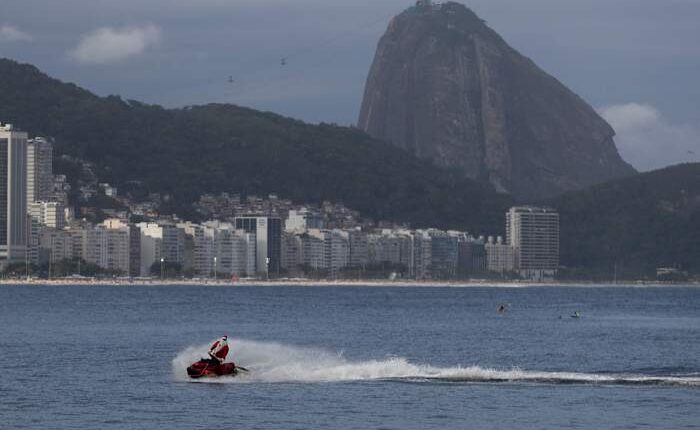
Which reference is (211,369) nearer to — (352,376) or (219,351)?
(219,351)

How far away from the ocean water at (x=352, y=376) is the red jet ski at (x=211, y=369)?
47cm

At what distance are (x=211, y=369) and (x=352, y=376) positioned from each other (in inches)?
221

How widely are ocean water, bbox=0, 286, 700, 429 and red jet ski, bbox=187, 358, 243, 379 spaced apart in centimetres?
47

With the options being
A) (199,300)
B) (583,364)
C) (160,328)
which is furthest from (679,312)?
(583,364)

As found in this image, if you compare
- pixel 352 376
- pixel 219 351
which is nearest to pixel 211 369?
pixel 219 351

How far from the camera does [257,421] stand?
55656mm

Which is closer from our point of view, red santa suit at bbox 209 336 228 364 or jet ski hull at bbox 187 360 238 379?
red santa suit at bbox 209 336 228 364

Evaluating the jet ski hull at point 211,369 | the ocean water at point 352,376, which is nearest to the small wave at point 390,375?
the ocean water at point 352,376

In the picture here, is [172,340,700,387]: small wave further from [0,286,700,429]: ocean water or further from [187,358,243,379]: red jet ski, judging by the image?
[187,358,243,379]: red jet ski

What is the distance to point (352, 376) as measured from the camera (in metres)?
67.6

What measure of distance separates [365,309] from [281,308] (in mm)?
8044

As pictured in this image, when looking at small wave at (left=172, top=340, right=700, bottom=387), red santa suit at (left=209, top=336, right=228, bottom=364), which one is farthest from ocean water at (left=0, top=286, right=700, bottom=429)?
red santa suit at (left=209, top=336, right=228, bottom=364)

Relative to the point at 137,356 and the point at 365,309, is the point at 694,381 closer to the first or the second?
the point at 137,356

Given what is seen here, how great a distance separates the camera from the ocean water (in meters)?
56.8
